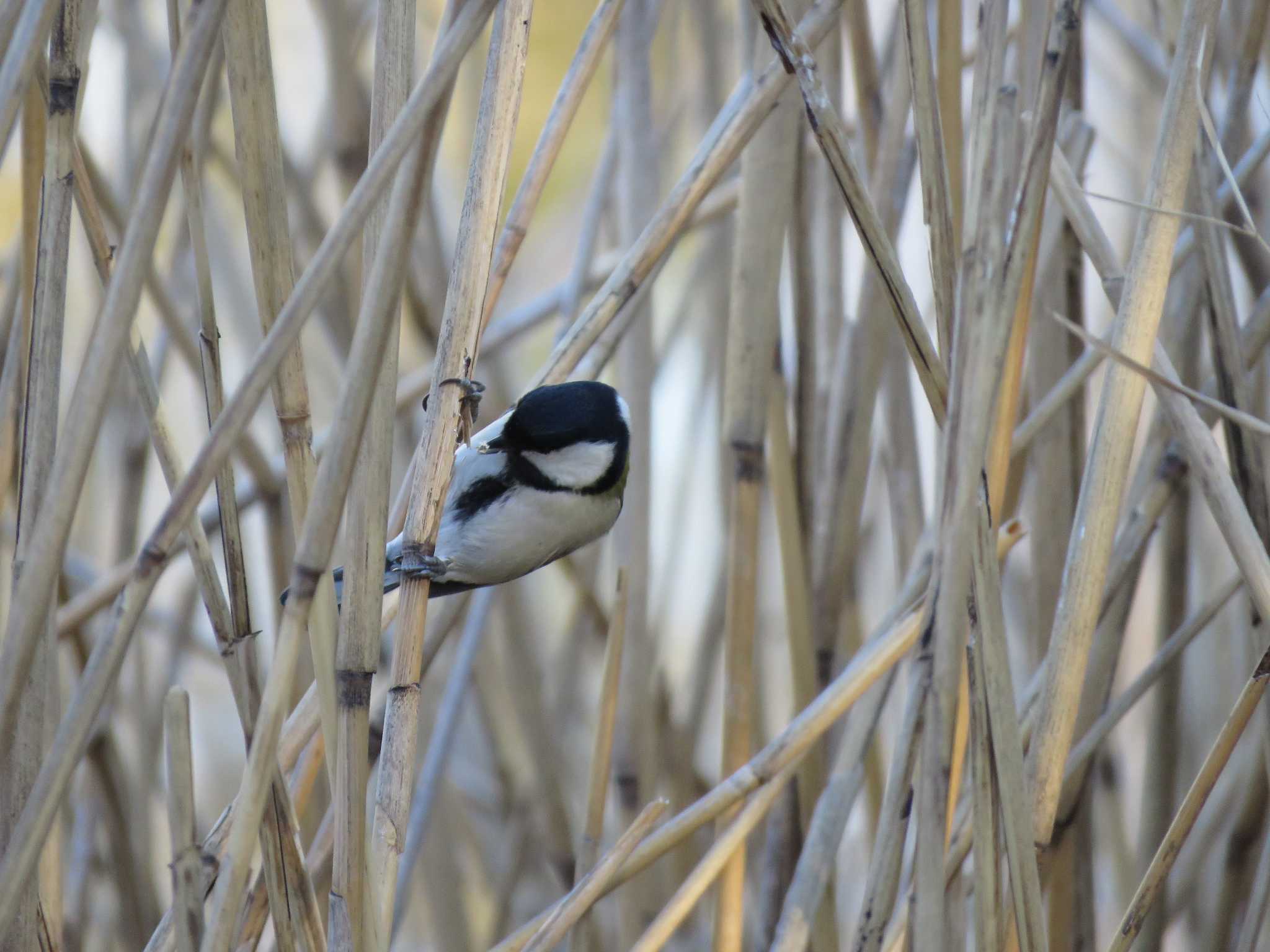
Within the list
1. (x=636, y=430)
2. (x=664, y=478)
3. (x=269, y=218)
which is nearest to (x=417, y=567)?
(x=269, y=218)

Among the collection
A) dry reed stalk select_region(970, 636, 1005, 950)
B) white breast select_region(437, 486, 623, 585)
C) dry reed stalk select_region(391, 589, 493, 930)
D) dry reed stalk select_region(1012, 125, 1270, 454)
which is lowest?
dry reed stalk select_region(391, 589, 493, 930)

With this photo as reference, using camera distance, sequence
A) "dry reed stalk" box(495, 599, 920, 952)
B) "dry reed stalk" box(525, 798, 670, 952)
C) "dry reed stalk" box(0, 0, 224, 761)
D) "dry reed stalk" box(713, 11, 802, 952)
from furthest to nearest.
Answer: "dry reed stalk" box(713, 11, 802, 952), "dry reed stalk" box(495, 599, 920, 952), "dry reed stalk" box(525, 798, 670, 952), "dry reed stalk" box(0, 0, 224, 761)

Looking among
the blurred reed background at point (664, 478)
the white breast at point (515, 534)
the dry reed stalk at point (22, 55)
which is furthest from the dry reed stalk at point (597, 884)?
the dry reed stalk at point (22, 55)

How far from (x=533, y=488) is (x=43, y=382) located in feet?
1.42

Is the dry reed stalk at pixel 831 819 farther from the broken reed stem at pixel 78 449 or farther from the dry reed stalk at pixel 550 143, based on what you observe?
the broken reed stem at pixel 78 449

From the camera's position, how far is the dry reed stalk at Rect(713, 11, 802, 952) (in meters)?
0.85

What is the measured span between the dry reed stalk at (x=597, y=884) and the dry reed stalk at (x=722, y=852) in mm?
80

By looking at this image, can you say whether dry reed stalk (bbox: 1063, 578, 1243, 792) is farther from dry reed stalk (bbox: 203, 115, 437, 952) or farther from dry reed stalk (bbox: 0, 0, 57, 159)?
dry reed stalk (bbox: 0, 0, 57, 159)

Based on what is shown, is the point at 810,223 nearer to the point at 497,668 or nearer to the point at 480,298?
the point at 480,298

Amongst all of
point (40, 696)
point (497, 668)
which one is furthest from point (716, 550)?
point (40, 696)

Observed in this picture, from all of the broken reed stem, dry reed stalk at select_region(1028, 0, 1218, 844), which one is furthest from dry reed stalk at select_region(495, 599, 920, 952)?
the broken reed stem

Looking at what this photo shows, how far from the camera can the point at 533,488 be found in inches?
36.6

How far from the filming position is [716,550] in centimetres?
136

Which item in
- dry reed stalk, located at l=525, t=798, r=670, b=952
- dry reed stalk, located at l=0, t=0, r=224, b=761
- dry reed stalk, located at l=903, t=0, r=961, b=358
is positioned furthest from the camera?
dry reed stalk, located at l=525, t=798, r=670, b=952
